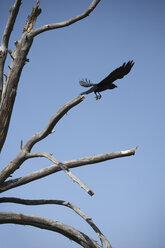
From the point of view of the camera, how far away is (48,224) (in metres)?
7.11

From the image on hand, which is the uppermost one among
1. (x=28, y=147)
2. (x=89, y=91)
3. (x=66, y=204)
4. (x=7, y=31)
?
(x=7, y=31)

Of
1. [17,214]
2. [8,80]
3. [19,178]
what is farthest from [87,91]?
[17,214]

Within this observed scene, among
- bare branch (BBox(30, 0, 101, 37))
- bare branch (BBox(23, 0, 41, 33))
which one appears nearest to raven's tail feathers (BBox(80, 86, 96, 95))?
bare branch (BBox(30, 0, 101, 37))

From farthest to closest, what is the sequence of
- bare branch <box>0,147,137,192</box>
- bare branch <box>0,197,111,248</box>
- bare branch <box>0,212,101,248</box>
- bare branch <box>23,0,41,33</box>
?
bare branch <box>23,0,41,33</box> < bare branch <box>0,212,101,248</box> < bare branch <box>0,197,111,248</box> < bare branch <box>0,147,137,192</box>

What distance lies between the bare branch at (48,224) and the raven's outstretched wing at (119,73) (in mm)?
3017

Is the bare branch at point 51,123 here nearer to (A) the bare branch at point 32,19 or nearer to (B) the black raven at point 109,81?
(B) the black raven at point 109,81

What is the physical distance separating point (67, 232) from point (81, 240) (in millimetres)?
321

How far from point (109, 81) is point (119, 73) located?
0.30 meters

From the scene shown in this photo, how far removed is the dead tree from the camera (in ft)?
22.0

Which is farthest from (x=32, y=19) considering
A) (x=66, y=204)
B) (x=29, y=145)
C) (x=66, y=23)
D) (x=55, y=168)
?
(x=66, y=204)

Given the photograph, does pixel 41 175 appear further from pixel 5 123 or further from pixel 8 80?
pixel 8 80

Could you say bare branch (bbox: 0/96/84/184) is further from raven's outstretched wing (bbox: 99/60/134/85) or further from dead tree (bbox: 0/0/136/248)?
raven's outstretched wing (bbox: 99/60/134/85)

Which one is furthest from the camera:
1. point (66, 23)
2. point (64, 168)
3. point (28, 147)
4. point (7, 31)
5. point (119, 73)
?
point (7, 31)

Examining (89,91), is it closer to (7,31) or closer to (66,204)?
(66,204)
